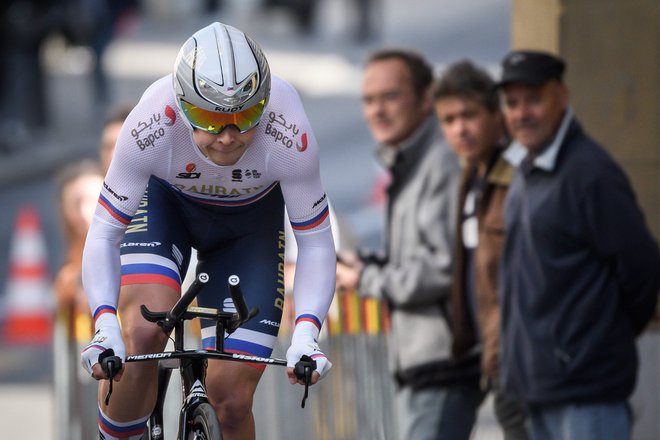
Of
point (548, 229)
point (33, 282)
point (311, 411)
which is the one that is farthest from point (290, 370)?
point (33, 282)

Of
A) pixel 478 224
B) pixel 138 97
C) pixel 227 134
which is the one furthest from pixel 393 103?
pixel 138 97

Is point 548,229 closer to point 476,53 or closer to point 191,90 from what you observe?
point 191,90

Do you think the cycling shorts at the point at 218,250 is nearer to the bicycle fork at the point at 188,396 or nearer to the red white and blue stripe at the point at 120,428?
the bicycle fork at the point at 188,396

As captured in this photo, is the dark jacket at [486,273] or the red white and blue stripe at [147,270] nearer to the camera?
the red white and blue stripe at [147,270]

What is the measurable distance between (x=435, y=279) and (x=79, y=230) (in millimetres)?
2469

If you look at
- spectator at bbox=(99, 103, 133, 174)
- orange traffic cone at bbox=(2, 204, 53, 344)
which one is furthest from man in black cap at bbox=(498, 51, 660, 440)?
orange traffic cone at bbox=(2, 204, 53, 344)

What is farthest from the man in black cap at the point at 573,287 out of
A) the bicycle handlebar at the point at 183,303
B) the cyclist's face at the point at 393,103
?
the bicycle handlebar at the point at 183,303

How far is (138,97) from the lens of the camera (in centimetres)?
2344

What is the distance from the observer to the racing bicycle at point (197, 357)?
18.9 feet

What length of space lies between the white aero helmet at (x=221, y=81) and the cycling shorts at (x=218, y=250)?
71 cm

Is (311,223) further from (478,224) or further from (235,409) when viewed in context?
(478,224)

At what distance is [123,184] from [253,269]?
2.18 feet

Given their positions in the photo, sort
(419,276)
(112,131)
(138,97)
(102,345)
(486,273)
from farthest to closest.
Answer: (138,97) < (112,131) < (419,276) < (486,273) < (102,345)

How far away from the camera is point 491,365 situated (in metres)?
7.99
